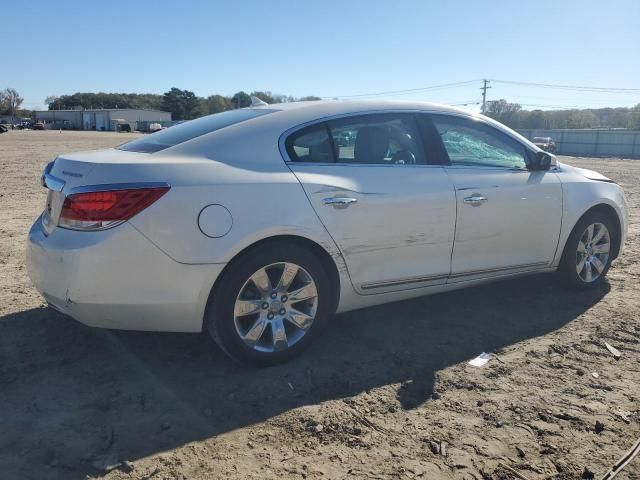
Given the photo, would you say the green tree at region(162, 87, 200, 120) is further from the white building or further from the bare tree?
the bare tree

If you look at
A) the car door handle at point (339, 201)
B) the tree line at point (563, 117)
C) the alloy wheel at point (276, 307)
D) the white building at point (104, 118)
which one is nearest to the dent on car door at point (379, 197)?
the car door handle at point (339, 201)

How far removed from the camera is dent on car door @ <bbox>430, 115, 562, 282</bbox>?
4305mm

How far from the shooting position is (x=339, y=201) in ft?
→ 12.1

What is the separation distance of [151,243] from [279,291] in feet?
2.74

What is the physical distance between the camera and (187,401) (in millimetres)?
3232

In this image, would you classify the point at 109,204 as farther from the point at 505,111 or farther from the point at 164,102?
the point at 164,102

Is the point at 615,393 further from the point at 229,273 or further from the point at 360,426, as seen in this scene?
the point at 229,273

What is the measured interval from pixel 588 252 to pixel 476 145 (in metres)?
1.60

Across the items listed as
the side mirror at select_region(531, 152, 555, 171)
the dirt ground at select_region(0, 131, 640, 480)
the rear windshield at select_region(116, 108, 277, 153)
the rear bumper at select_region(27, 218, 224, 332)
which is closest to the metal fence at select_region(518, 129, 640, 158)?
the side mirror at select_region(531, 152, 555, 171)

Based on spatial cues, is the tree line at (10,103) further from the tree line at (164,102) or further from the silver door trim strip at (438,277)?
the silver door trim strip at (438,277)

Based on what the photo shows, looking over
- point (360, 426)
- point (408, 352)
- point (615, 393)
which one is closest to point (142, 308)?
point (360, 426)

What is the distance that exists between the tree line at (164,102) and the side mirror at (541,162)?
3123 inches

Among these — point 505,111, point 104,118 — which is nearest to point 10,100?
point 104,118

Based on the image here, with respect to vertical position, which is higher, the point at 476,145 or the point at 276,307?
the point at 476,145
